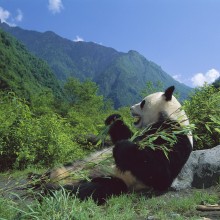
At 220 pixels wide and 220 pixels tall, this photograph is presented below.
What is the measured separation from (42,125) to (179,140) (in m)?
5.53

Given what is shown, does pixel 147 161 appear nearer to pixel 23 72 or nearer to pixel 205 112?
pixel 205 112

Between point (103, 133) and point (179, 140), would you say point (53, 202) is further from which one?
point (179, 140)

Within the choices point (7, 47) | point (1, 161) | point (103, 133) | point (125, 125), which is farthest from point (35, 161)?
point (7, 47)

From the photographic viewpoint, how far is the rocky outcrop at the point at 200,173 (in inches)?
221

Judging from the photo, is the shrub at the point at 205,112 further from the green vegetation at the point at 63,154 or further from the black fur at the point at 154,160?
the black fur at the point at 154,160

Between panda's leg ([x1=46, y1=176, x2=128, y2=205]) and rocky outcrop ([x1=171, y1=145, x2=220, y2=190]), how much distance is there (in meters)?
0.83

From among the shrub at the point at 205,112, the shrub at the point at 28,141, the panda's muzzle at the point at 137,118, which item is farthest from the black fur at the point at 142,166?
the shrub at the point at 28,141

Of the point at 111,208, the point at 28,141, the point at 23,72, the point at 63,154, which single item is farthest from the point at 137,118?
the point at 23,72

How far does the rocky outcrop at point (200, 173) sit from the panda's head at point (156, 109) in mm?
933

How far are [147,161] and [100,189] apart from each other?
2.36 feet

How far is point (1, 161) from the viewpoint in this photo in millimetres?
9414

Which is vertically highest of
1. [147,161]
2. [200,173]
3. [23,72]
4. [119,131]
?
[23,72]

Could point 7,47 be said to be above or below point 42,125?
above

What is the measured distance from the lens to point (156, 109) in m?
5.42
